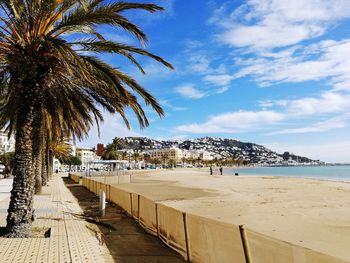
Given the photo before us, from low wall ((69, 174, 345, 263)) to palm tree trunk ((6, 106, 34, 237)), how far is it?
320cm

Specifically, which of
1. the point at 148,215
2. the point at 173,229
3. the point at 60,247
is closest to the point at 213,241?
the point at 173,229

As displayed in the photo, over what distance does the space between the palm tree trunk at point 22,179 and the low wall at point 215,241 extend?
10.5ft

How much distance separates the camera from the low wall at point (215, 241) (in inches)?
165

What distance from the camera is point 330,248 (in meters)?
10.2

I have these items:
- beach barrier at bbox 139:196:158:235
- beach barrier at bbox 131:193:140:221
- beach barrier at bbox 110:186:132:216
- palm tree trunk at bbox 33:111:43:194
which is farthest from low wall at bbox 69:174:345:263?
palm tree trunk at bbox 33:111:43:194

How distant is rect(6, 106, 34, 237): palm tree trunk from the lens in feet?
27.1

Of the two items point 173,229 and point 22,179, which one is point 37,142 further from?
point 173,229

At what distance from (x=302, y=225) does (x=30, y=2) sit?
1213 centimetres

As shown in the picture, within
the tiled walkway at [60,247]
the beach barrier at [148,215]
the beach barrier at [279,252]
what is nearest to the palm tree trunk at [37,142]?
the tiled walkway at [60,247]

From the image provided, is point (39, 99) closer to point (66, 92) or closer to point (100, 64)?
point (100, 64)

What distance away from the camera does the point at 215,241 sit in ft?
19.1

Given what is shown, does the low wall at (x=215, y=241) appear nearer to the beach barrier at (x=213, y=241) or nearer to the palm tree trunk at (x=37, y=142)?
the beach barrier at (x=213, y=241)

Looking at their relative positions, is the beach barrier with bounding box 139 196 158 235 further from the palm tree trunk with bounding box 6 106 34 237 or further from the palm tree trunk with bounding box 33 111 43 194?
the palm tree trunk with bounding box 33 111 43 194

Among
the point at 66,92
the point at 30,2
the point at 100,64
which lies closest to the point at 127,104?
the point at 100,64
